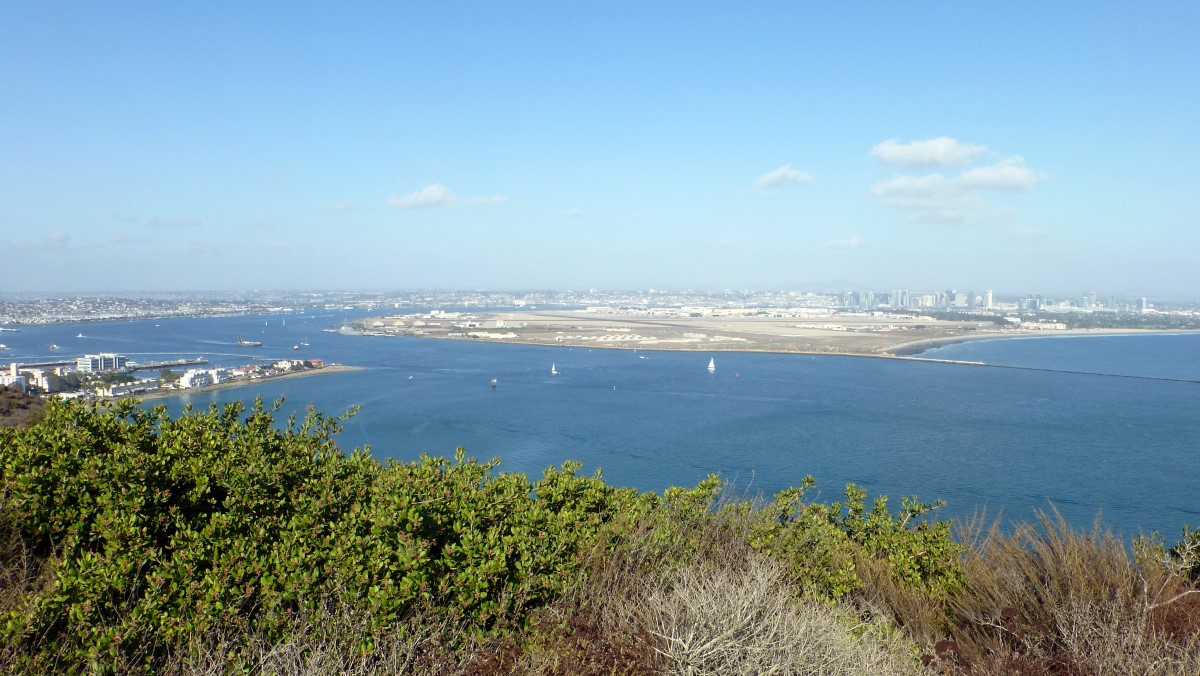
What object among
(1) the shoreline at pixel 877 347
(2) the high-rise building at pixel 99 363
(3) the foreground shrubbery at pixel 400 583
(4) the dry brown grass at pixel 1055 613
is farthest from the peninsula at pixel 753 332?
(3) the foreground shrubbery at pixel 400 583

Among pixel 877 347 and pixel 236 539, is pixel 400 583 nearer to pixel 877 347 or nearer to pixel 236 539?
pixel 236 539

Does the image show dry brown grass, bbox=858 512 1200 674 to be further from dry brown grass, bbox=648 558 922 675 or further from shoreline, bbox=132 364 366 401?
shoreline, bbox=132 364 366 401

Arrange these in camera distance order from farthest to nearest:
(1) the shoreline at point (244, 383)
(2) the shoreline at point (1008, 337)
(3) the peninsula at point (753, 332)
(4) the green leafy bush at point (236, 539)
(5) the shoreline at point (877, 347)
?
(3) the peninsula at point (753, 332)
(2) the shoreline at point (1008, 337)
(5) the shoreline at point (877, 347)
(1) the shoreline at point (244, 383)
(4) the green leafy bush at point (236, 539)

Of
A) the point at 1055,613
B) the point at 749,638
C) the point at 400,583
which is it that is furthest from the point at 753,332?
the point at 400,583

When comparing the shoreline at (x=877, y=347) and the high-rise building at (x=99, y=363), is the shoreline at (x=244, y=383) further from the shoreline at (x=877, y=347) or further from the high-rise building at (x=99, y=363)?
the shoreline at (x=877, y=347)

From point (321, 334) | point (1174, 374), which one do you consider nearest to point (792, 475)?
point (1174, 374)

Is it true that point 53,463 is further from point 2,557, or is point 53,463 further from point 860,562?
point 860,562
